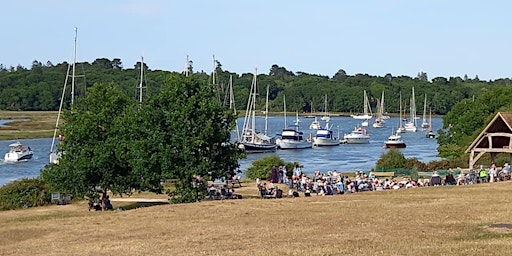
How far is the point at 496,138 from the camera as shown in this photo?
44500mm

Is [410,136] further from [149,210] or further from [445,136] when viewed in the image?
[149,210]

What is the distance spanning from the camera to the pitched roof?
42219mm

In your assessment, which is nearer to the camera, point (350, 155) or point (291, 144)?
point (350, 155)

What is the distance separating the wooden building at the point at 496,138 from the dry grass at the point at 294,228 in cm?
856

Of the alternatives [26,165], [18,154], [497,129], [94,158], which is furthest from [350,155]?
[94,158]

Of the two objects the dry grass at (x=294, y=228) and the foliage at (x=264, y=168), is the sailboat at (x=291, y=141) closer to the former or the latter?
the foliage at (x=264, y=168)

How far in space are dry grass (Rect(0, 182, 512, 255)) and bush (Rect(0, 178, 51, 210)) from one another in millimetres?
6222

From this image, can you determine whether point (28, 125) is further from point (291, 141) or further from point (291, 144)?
point (291, 144)

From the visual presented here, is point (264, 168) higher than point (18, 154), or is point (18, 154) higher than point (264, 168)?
point (264, 168)

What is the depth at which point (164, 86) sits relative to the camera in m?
37.7

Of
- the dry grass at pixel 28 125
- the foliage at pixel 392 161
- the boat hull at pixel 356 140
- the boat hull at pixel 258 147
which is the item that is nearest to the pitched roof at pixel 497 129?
the foliage at pixel 392 161

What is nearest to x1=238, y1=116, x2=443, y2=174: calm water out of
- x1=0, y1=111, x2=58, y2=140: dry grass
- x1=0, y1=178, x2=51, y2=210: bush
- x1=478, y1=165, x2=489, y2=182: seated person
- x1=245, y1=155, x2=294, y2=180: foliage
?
x1=245, y1=155, x2=294, y2=180: foliage

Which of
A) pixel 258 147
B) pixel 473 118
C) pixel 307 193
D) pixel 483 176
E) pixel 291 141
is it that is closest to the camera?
pixel 307 193

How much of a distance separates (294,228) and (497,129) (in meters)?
22.9
